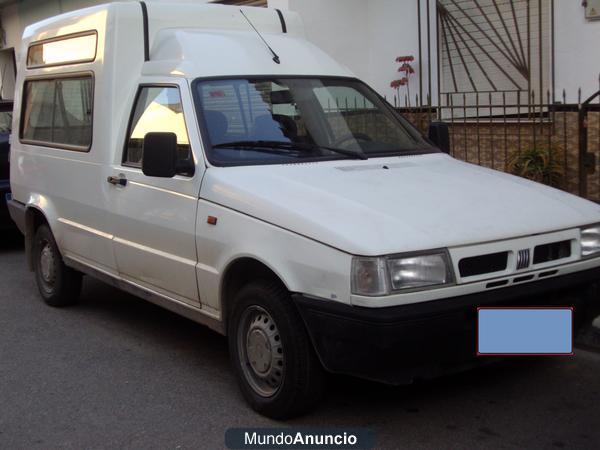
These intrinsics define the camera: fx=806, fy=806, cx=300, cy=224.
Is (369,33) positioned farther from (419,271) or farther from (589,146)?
(419,271)

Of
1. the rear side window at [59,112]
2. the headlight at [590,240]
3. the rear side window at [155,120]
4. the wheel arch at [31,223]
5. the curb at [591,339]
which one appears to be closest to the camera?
the headlight at [590,240]

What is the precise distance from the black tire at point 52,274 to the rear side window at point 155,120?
1.64 metres

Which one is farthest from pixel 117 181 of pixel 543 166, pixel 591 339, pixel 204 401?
pixel 543 166

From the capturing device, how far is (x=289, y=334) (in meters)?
4.10

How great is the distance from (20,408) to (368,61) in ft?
26.5

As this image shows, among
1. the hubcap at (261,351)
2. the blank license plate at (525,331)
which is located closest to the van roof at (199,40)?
the hubcap at (261,351)

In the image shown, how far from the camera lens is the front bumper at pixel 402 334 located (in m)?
3.73

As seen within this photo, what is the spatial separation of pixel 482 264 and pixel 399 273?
1.54 ft

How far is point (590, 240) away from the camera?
14.5 ft

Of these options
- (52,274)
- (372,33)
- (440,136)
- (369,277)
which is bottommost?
(52,274)

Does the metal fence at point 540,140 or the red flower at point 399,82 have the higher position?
the red flower at point 399,82

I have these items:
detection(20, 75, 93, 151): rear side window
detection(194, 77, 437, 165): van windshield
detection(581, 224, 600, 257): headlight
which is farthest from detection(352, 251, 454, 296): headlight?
detection(20, 75, 93, 151): rear side window

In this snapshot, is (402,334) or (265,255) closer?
(402,334)

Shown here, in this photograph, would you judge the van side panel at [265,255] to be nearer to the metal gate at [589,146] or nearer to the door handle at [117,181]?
the door handle at [117,181]
